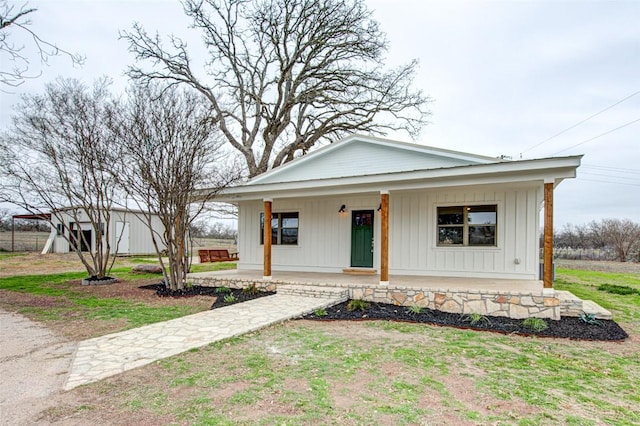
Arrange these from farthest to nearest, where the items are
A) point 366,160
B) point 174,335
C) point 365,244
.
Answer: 1. point 366,160
2. point 365,244
3. point 174,335

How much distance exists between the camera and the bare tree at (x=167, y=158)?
846 cm

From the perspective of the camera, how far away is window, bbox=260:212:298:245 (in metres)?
10.9

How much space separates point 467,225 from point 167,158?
736cm

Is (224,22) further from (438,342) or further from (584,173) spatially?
(584,173)

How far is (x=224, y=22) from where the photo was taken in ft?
62.4

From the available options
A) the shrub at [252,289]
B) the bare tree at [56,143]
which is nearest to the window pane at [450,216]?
the shrub at [252,289]

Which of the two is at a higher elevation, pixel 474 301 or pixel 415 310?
pixel 474 301

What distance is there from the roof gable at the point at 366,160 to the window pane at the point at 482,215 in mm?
1284

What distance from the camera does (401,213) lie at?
31.1 ft

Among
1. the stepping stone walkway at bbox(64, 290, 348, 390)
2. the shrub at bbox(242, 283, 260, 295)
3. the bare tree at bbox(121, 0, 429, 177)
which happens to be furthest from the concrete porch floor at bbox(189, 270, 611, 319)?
the bare tree at bbox(121, 0, 429, 177)

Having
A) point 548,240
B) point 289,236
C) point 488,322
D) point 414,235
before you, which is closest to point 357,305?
point 488,322

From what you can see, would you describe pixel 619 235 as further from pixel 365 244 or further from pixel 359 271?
pixel 359 271

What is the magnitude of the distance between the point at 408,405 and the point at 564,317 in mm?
4994

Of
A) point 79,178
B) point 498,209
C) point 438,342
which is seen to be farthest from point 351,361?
point 79,178
